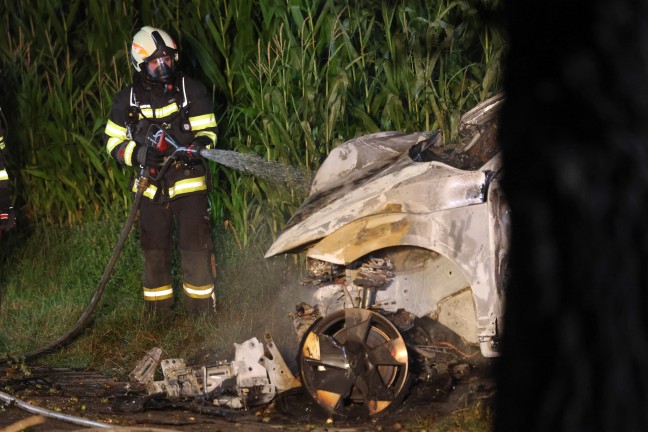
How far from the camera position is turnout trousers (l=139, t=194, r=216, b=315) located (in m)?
7.34

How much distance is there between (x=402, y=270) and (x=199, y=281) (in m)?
2.35

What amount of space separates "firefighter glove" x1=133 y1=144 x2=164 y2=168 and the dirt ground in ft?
5.70

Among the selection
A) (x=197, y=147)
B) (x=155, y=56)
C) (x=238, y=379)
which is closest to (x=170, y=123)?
(x=197, y=147)

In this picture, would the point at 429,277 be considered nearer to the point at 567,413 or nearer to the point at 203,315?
the point at 203,315

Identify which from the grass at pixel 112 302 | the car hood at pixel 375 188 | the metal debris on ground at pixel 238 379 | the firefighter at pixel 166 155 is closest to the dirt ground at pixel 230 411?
the metal debris on ground at pixel 238 379

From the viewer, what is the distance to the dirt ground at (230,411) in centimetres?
512

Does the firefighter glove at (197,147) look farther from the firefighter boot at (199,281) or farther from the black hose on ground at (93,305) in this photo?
the firefighter boot at (199,281)

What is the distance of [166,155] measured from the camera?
719 centimetres

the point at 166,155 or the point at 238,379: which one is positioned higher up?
the point at 166,155

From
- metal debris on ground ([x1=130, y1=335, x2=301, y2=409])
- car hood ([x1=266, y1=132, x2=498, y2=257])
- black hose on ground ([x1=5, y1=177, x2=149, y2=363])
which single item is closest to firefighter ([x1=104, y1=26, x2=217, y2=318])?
black hose on ground ([x1=5, y1=177, x2=149, y2=363])

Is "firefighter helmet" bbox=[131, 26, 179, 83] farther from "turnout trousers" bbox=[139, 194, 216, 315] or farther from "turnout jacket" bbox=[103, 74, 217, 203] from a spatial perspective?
"turnout trousers" bbox=[139, 194, 216, 315]

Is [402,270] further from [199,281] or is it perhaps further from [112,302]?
[112,302]

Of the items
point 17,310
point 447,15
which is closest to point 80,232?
point 17,310

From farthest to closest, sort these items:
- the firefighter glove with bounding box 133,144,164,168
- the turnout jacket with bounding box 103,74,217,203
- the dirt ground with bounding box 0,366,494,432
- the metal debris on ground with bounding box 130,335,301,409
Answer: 1. the turnout jacket with bounding box 103,74,217,203
2. the firefighter glove with bounding box 133,144,164,168
3. the metal debris on ground with bounding box 130,335,301,409
4. the dirt ground with bounding box 0,366,494,432
